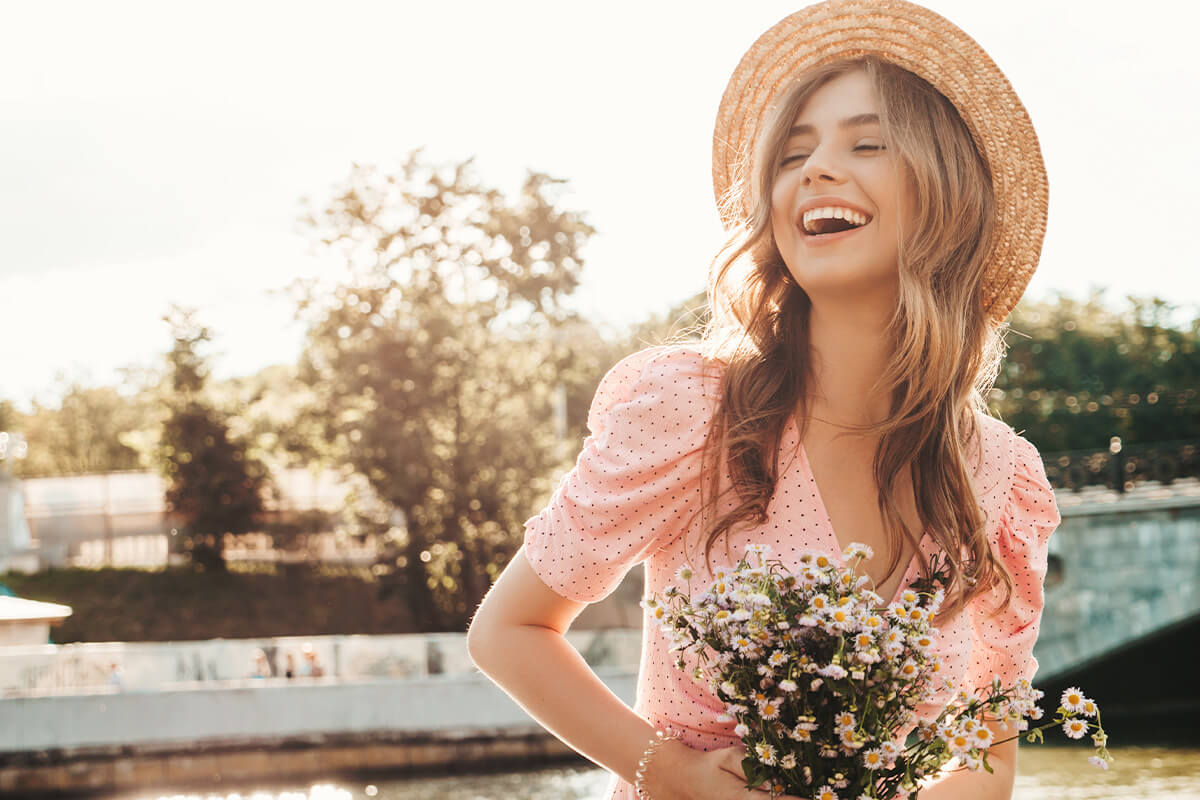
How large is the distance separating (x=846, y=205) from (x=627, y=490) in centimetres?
49

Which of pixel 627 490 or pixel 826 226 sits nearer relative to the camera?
pixel 627 490

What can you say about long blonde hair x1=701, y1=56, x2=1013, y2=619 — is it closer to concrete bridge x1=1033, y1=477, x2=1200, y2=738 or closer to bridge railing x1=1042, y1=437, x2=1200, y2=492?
concrete bridge x1=1033, y1=477, x2=1200, y2=738

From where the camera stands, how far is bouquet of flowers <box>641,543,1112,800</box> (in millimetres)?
1383

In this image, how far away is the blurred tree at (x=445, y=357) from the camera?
23.0 meters

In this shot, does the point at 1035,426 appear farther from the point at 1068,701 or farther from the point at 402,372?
the point at 1068,701

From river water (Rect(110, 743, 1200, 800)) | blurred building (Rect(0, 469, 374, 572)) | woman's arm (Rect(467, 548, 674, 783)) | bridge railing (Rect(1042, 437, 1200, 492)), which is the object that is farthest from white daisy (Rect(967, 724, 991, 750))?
blurred building (Rect(0, 469, 374, 572))

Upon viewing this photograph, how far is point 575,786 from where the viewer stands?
15.5 m

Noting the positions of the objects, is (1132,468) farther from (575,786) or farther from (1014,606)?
(1014,606)

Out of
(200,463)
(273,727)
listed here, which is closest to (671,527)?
(273,727)

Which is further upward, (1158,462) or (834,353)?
(834,353)

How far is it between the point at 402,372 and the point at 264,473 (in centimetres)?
602

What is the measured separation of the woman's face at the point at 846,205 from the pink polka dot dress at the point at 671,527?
0.20 m

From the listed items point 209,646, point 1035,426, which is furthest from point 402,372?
point 1035,426

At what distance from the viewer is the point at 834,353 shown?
1.75 metres
